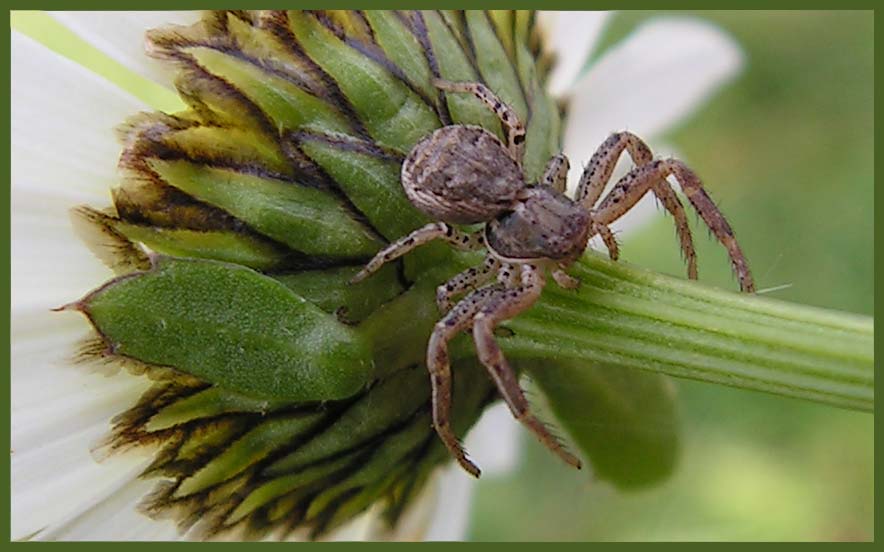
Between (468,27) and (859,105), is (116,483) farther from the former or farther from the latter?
(859,105)

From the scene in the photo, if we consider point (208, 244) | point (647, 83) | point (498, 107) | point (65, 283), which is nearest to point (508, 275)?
point (498, 107)

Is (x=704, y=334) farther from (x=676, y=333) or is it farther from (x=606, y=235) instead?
(x=606, y=235)

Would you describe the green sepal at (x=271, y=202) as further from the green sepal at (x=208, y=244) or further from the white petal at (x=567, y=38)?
the white petal at (x=567, y=38)

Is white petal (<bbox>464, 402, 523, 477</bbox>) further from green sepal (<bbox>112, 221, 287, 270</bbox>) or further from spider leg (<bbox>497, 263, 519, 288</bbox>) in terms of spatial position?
green sepal (<bbox>112, 221, 287, 270</bbox>)

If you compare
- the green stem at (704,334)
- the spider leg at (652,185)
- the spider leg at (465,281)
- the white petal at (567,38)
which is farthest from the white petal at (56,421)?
the white petal at (567,38)

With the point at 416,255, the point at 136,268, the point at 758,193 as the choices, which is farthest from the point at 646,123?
the point at 758,193

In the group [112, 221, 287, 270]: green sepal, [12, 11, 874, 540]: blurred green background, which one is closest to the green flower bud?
[112, 221, 287, 270]: green sepal

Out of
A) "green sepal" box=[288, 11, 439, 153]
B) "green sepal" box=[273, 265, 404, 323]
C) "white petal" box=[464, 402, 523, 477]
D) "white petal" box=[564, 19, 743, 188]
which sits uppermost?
"green sepal" box=[288, 11, 439, 153]
